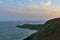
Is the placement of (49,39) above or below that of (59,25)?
below

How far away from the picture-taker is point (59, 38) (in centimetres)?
3491

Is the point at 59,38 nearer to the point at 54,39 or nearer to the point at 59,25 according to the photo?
the point at 54,39

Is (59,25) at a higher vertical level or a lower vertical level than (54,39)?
higher

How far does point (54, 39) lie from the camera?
35.2 meters

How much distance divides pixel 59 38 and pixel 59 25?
1434 cm

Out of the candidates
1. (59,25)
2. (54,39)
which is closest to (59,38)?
(54,39)

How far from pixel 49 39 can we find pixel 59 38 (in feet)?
7.58

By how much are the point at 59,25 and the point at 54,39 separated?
14.3 m

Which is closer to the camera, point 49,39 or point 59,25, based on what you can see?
point 49,39

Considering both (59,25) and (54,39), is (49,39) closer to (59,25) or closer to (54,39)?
(54,39)

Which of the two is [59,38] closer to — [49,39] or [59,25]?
[49,39]

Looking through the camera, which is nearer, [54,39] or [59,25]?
[54,39]

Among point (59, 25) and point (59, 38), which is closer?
point (59, 38)

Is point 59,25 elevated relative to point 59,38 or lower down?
elevated
